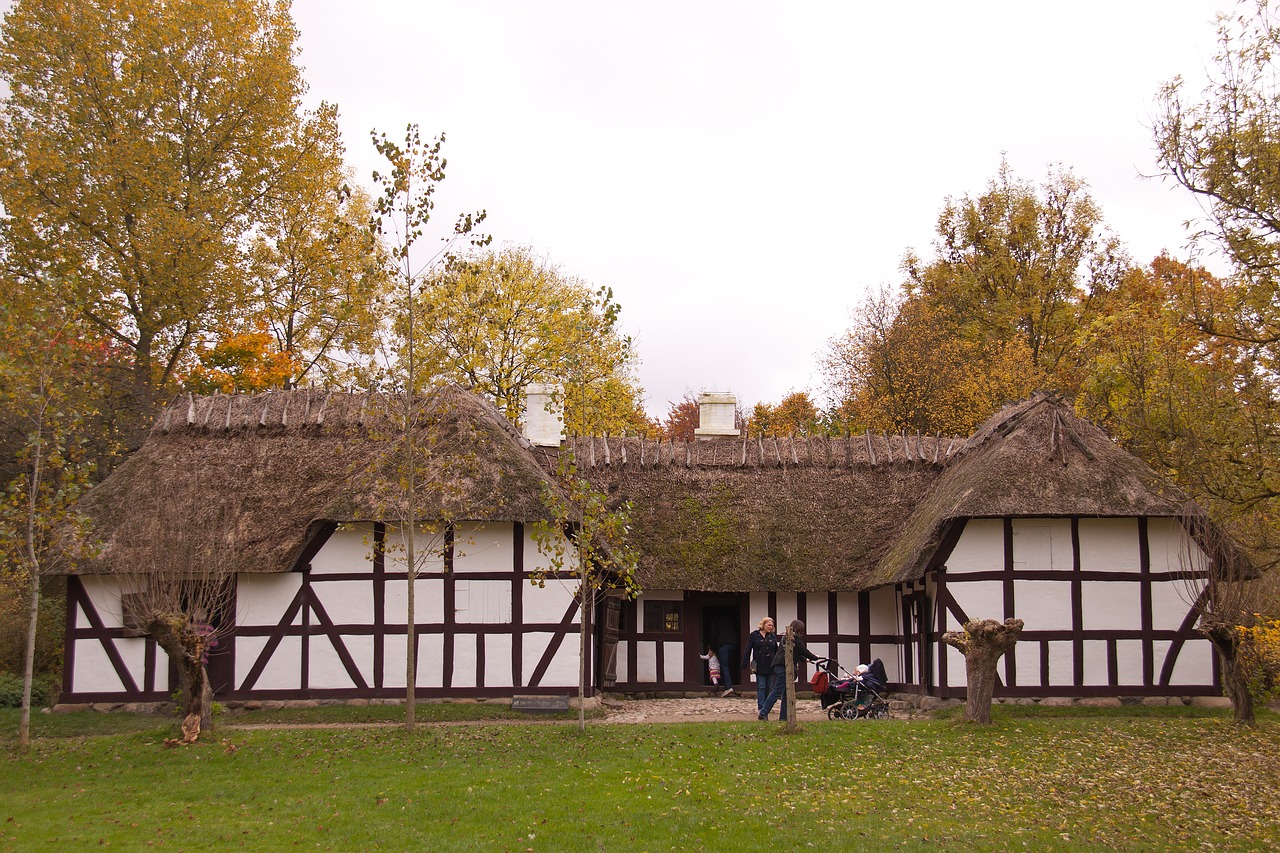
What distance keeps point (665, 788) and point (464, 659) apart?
7.50 m

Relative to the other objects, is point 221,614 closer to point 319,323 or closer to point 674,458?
point 674,458

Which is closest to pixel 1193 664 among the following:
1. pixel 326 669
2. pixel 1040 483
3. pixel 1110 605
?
pixel 1110 605

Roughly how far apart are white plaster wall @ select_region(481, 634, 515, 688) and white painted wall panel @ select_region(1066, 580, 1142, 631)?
912 centimetres

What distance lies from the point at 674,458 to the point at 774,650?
6.73 m

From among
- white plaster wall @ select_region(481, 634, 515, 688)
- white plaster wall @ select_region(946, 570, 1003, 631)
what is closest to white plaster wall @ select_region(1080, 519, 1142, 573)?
white plaster wall @ select_region(946, 570, 1003, 631)

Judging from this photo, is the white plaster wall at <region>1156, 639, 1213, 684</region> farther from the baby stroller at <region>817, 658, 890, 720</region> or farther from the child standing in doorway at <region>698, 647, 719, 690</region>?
the child standing in doorway at <region>698, 647, 719, 690</region>

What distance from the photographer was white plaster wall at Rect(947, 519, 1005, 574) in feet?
58.4

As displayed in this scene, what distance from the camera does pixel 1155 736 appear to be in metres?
13.9

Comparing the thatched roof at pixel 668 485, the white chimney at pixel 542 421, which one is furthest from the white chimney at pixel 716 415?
the white chimney at pixel 542 421

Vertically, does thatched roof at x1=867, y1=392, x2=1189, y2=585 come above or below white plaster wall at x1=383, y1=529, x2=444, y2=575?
above

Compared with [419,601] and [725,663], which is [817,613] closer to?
[725,663]

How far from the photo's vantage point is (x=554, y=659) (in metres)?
17.9

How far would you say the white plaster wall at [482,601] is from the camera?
18047 mm

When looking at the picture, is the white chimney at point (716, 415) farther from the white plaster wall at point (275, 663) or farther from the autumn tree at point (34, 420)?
the autumn tree at point (34, 420)
